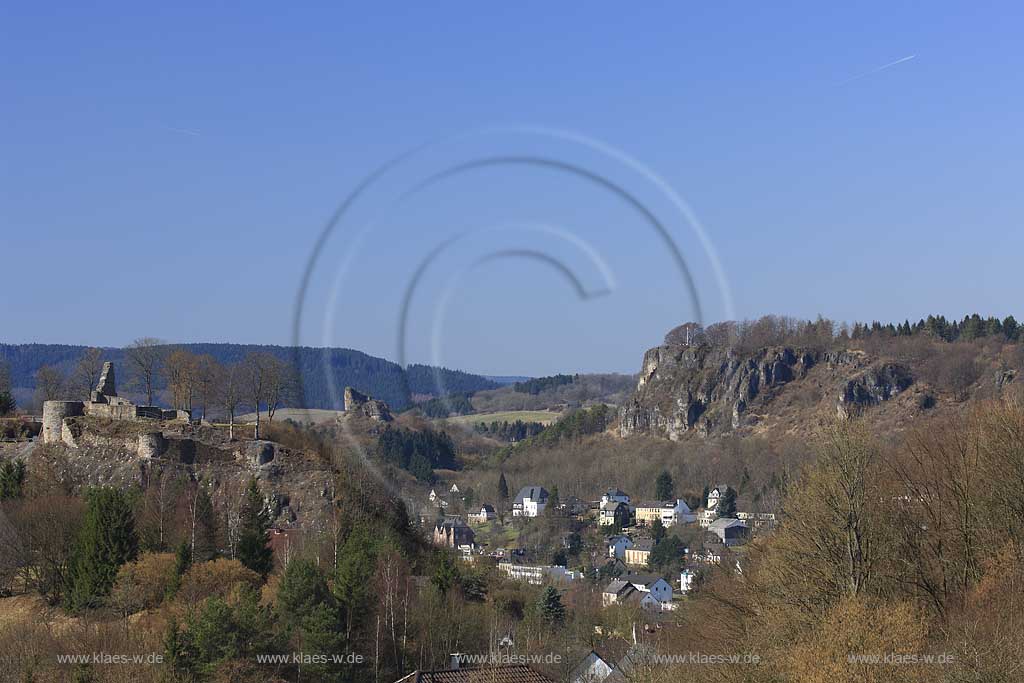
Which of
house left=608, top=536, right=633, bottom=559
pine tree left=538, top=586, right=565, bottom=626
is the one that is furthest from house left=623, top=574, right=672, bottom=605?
pine tree left=538, top=586, right=565, bottom=626

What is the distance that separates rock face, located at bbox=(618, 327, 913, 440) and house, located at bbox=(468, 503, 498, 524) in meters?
58.3

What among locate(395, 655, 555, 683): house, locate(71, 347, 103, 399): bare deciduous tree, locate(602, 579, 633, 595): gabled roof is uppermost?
locate(71, 347, 103, 399): bare deciduous tree

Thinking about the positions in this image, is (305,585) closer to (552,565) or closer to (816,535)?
(816,535)

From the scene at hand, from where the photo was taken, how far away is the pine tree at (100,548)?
44938 millimetres

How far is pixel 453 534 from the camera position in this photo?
90.5 metres

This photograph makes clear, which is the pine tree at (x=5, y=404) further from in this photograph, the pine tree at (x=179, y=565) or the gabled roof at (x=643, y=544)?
the gabled roof at (x=643, y=544)

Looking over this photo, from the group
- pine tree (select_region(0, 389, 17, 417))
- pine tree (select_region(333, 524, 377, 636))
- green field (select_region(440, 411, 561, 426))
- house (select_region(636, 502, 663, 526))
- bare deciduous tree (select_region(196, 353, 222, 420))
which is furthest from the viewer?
house (select_region(636, 502, 663, 526))

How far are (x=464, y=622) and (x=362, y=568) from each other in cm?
486

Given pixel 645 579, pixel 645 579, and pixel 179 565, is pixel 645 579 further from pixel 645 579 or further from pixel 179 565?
pixel 179 565

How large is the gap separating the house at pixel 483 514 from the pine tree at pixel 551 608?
51.6 meters

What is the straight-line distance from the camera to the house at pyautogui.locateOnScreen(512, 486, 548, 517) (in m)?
125

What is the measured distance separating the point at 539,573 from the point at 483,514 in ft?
102

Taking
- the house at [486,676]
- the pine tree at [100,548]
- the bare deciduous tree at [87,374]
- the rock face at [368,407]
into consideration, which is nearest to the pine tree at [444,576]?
the pine tree at [100,548]

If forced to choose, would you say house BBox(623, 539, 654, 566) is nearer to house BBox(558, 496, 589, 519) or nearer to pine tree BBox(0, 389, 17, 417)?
house BBox(558, 496, 589, 519)
